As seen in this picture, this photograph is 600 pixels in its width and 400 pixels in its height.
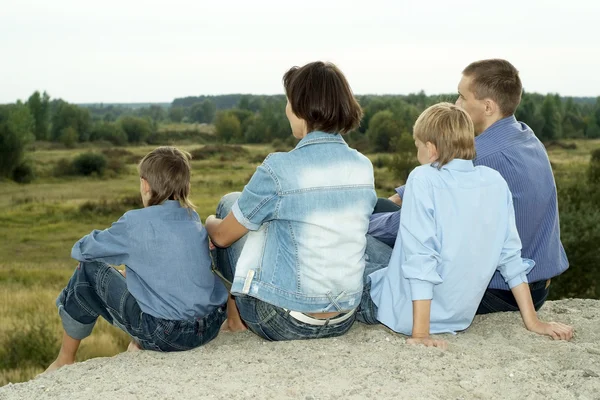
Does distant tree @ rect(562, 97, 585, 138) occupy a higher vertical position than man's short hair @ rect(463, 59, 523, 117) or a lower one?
lower

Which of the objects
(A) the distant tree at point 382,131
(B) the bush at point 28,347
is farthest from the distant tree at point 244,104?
(B) the bush at point 28,347

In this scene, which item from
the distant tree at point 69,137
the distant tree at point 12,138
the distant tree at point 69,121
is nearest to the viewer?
the distant tree at point 12,138

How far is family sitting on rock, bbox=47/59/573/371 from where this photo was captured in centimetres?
389

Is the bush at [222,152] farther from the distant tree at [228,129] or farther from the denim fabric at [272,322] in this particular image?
the denim fabric at [272,322]

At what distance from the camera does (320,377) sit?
3760 mm

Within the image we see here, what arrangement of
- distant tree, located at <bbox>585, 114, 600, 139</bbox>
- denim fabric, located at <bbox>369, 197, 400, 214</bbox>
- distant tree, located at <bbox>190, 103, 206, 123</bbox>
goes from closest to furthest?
denim fabric, located at <bbox>369, 197, 400, 214</bbox>
distant tree, located at <bbox>585, 114, 600, 139</bbox>
distant tree, located at <bbox>190, 103, 206, 123</bbox>

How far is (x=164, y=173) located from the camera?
4.29 meters

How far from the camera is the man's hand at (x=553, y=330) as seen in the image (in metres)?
4.46

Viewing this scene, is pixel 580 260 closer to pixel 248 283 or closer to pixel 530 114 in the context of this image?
pixel 248 283

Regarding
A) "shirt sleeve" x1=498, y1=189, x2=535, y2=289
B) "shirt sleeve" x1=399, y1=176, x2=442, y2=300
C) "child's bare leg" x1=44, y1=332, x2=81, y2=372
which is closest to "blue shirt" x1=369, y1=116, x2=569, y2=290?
"shirt sleeve" x1=498, y1=189, x2=535, y2=289

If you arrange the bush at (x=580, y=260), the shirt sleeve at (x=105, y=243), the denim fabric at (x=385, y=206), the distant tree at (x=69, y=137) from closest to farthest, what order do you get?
the shirt sleeve at (x=105, y=243) → the denim fabric at (x=385, y=206) → the bush at (x=580, y=260) → the distant tree at (x=69, y=137)

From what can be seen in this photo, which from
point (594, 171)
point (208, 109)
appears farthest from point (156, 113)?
point (594, 171)

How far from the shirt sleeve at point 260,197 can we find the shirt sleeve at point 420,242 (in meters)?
0.74

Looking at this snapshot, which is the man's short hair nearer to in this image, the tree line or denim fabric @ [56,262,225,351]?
denim fabric @ [56,262,225,351]
